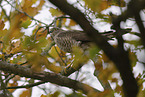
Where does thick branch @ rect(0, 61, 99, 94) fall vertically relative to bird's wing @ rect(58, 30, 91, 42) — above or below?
above

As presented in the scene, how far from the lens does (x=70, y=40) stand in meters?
5.53

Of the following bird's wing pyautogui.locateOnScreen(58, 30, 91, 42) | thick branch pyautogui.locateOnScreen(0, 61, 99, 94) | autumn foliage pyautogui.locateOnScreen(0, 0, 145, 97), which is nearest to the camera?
autumn foliage pyautogui.locateOnScreen(0, 0, 145, 97)

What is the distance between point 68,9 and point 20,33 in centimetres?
146

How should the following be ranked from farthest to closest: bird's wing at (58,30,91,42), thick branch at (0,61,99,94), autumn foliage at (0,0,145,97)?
1. bird's wing at (58,30,91,42)
2. thick branch at (0,61,99,94)
3. autumn foliage at (0,0,145,97)

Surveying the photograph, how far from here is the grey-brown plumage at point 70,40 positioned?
509cm

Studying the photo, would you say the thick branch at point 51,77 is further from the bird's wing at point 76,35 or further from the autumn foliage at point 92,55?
the bird's wing at point 76,35

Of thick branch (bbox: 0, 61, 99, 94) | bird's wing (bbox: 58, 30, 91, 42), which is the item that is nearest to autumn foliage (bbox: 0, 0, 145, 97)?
thick branch (bbox: 0, 61, 99, 94)

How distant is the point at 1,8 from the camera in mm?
5273

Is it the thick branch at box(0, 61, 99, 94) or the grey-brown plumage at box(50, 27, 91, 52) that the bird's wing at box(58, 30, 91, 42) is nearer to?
the grey-brown plumage at box(50, 27, 91, 52)

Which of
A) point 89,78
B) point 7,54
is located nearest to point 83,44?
point 7,54

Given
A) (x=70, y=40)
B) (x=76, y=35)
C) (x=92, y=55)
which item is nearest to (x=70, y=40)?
(x=70, y=40)

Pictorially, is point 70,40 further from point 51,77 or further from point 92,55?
point 92,55

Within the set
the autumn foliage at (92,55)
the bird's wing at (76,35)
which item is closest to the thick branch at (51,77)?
the autumn foliage at (92,55)

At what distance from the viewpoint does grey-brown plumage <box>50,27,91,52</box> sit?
5.09 meters
